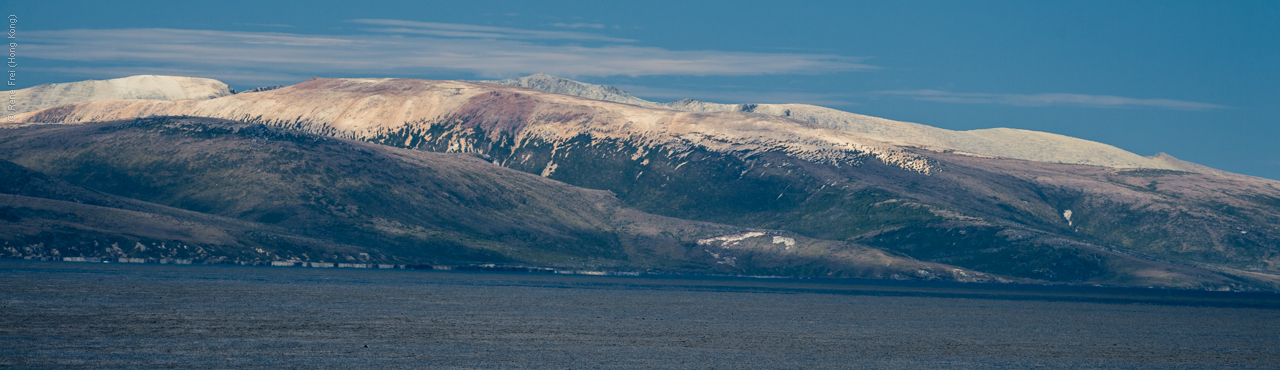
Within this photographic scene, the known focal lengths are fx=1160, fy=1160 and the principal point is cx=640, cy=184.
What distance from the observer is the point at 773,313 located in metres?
180

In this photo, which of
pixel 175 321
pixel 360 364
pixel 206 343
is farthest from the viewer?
pixel 175 321

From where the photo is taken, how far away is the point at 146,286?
18538cm

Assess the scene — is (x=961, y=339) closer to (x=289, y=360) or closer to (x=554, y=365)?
(x=554, y=365)

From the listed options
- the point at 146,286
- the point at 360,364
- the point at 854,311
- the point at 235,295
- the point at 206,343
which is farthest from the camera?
the point at 854,311

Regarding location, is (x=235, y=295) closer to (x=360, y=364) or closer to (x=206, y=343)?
(x=206, y=343)

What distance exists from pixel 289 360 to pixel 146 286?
362 ft

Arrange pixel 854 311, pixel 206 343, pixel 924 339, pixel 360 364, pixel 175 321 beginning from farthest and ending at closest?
pixel 854 311, pixel 924 339, pixel 175 321, pixel 206 343, pixel 360 364

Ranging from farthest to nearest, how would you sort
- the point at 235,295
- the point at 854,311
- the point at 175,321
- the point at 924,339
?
1. the point at 854,311
2. the point at 235,295
3. the point at 924,339
4. the point at 175,321

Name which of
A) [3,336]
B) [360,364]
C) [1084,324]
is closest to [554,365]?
[360,364]

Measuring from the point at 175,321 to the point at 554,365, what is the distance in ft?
152

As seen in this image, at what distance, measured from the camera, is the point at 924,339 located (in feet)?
437

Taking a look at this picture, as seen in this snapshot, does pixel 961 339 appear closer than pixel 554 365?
No

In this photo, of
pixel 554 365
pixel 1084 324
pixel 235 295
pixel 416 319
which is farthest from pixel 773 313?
pixel 554 365

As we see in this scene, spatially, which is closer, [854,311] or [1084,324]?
[1084,324]
